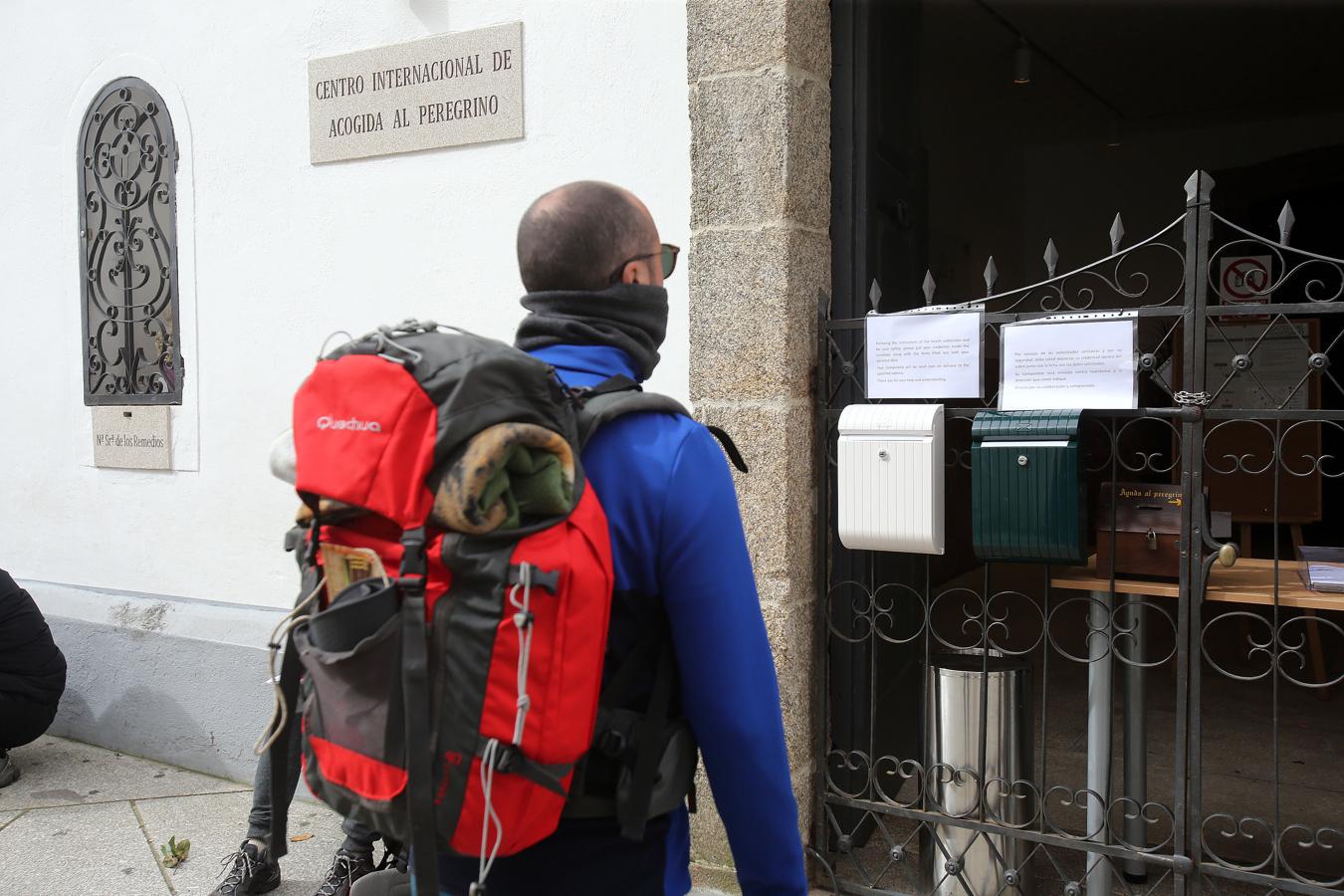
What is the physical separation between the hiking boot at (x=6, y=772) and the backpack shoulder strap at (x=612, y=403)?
174 inches

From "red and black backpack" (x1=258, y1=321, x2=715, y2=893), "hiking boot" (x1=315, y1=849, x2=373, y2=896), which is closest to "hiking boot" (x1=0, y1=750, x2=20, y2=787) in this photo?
"hiking boot" (x1=315, y1=849, x2=373, y2=896)

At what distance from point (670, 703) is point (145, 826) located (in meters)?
3.49

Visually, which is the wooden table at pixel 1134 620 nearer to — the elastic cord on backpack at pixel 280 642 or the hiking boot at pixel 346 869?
the elastic cord on backpack at pixel 280 642

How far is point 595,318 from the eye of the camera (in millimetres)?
1729

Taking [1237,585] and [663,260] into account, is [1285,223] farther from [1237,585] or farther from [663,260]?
[663,260]

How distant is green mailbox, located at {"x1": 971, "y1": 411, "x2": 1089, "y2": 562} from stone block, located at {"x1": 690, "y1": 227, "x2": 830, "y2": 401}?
604mm

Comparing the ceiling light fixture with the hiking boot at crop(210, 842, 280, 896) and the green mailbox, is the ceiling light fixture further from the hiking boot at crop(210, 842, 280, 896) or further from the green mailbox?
the hiking boot at crop(210, 842, 280, 896)

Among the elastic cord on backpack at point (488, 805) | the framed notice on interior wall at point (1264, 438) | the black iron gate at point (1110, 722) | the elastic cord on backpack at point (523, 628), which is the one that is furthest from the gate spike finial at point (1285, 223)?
the framed notice on interior wall at point (1264, 438)

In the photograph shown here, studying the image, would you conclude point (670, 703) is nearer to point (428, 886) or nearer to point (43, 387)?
point (428, 886)

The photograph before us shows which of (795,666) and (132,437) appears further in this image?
(132,437)

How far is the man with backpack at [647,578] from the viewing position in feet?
5.36

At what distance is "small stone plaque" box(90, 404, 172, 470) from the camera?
5.19 meters

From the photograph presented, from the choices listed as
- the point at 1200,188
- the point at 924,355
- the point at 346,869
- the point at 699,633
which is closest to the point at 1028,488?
the point at 924,355

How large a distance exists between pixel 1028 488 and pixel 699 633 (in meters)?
1.74
